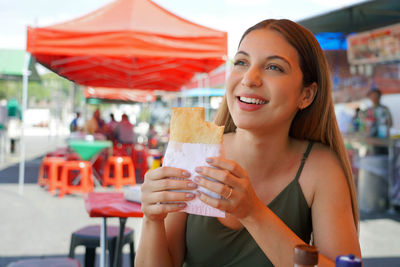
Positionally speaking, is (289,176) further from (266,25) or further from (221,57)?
(221,57)

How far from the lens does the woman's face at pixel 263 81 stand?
Answer: 4.50 feet

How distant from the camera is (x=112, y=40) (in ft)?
19.9

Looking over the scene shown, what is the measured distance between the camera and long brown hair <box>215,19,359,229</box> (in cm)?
153

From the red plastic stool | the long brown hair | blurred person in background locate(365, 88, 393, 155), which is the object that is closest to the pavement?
blurred person in background locate(365, 88, 393, 155)

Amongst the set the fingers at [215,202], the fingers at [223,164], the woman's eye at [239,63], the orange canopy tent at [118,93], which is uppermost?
the orange canopy tent at [118,93]

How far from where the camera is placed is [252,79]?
1354 mm

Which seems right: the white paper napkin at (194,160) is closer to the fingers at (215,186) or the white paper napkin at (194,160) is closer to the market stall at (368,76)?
the fingers at (215,186)

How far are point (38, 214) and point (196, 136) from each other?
19.0 feet

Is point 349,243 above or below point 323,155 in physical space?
below

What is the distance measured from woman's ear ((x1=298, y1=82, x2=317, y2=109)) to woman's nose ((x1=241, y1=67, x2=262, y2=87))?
0.30 metres

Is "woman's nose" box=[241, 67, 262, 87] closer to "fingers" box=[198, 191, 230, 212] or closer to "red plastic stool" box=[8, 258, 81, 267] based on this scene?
"fingers" box=[198, 191, 230, 212]

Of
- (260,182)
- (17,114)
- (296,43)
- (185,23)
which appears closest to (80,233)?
(260,182)

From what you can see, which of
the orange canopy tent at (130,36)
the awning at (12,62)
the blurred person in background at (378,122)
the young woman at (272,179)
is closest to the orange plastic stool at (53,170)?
the orange canopy tent at (130,36)

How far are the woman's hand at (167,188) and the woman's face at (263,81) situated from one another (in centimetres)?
35
